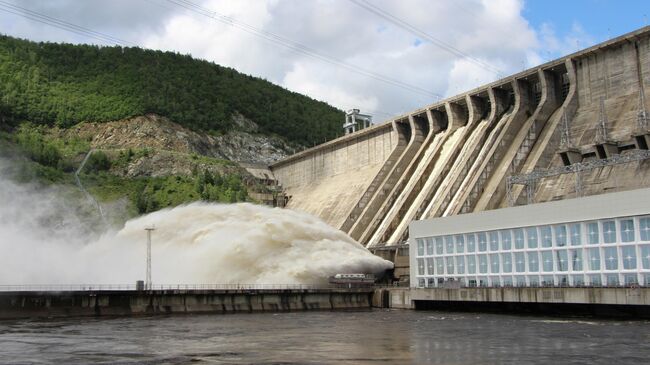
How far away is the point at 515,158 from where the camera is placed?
5684cm

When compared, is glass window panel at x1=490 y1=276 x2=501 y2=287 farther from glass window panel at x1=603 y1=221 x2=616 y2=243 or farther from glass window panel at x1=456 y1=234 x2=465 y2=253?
glass window panel at x1=603 y1=221 x2=616 y2=243

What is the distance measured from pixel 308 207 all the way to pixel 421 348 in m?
61.7

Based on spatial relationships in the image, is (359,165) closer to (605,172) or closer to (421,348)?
(605,172)

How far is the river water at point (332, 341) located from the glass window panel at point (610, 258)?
12.8 feet

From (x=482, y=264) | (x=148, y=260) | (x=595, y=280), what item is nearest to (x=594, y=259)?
(x=595, y=280)

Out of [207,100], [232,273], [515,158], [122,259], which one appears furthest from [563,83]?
[207,100]

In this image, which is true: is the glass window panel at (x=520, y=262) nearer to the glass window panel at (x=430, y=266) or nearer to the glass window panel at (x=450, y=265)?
the glass window panel at (x=450, y=265)

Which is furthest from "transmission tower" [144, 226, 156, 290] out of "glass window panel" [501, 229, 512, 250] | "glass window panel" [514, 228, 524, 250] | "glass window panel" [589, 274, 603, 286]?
"glass window panel" [589, 274, 603, 286]

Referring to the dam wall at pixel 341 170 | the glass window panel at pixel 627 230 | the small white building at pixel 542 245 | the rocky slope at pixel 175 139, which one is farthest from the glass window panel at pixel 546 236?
the rocky slope at pixel 175 139

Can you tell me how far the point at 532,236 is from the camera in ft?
135

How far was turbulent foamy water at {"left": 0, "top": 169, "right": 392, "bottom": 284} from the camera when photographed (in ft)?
182

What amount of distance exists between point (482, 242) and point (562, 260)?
6.38 m

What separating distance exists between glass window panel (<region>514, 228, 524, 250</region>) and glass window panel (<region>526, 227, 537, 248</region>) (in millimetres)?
475

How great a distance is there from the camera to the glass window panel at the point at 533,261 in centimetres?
4069
